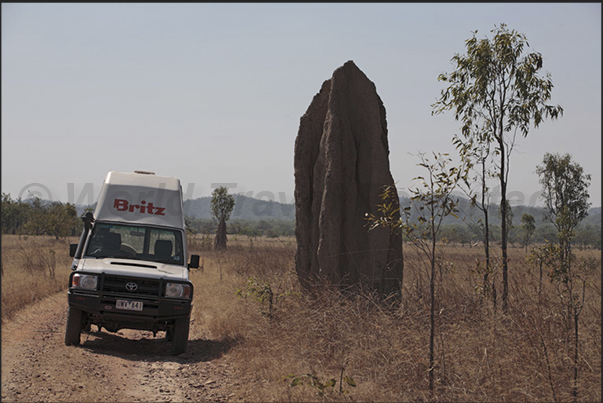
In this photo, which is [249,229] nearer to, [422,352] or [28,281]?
[28,281]

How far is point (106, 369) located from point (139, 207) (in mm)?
3263

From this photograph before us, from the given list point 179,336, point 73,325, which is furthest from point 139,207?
point 179,336

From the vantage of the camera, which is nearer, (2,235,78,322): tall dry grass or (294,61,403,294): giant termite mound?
(294,61,403,294): giant termite mound

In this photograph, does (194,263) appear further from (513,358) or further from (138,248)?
(513,358)

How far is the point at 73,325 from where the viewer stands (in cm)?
805

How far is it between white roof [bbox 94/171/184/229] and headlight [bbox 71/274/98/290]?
1.53 m

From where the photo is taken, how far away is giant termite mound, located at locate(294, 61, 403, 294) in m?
9.64

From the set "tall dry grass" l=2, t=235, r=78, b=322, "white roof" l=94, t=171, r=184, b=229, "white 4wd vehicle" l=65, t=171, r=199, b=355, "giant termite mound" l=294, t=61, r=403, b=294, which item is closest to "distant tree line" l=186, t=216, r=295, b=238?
"tall dry grass" l=2, t=235, r=78, b=322

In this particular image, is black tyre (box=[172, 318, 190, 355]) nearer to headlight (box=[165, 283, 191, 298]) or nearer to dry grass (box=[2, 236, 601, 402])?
headlight (box=[165, 283, 191, 298])

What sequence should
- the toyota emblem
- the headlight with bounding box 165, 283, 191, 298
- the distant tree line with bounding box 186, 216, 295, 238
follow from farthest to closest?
the distant tree line with bounding box 186, 216, 295, 238
the headlight with bounding box 165, 283, 191, 298
the toyota emblem

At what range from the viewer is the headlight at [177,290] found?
8062mm

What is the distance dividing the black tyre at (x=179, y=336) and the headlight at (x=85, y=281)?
138cm

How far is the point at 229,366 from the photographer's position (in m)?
7.71

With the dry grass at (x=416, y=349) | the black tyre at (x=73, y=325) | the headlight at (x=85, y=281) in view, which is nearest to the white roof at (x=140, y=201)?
the headlight at (x=85, y=281)
